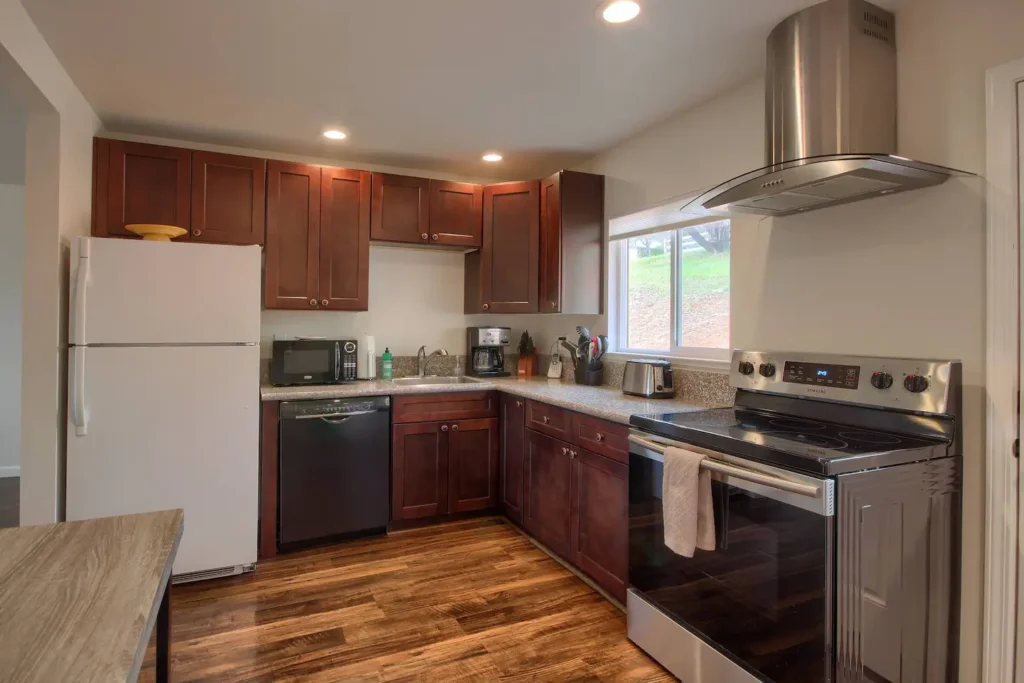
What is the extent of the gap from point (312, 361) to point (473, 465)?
3.77 feet

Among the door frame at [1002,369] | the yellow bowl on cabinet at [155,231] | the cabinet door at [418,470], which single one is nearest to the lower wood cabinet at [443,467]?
the cabinet door at [418,470]

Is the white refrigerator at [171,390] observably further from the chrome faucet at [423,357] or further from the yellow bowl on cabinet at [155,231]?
the chrome faucet at [423,357]

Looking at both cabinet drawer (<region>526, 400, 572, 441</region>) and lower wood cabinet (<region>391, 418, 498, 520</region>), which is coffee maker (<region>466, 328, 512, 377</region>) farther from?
cabinet drawer (<region>526, 400, 572, 441</region>)

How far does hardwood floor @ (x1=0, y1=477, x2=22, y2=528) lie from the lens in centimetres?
360

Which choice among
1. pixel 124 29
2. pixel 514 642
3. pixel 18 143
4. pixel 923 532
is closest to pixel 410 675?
pixel 514 642

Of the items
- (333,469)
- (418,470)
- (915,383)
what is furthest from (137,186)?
(915,383)

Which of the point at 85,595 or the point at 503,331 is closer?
the point at 85,595

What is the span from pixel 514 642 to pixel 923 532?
1461mm

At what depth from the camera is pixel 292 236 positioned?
3340mm

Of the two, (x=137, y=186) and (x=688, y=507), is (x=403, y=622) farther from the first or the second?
(x=137, y=186)

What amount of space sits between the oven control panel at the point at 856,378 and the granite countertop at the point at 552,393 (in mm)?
312

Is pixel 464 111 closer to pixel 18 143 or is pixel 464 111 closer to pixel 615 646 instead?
pixel 615 646

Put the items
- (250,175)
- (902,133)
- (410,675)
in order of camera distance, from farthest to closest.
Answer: (250,175), (410,675), (902,133)

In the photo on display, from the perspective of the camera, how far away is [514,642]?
7.39 feet
